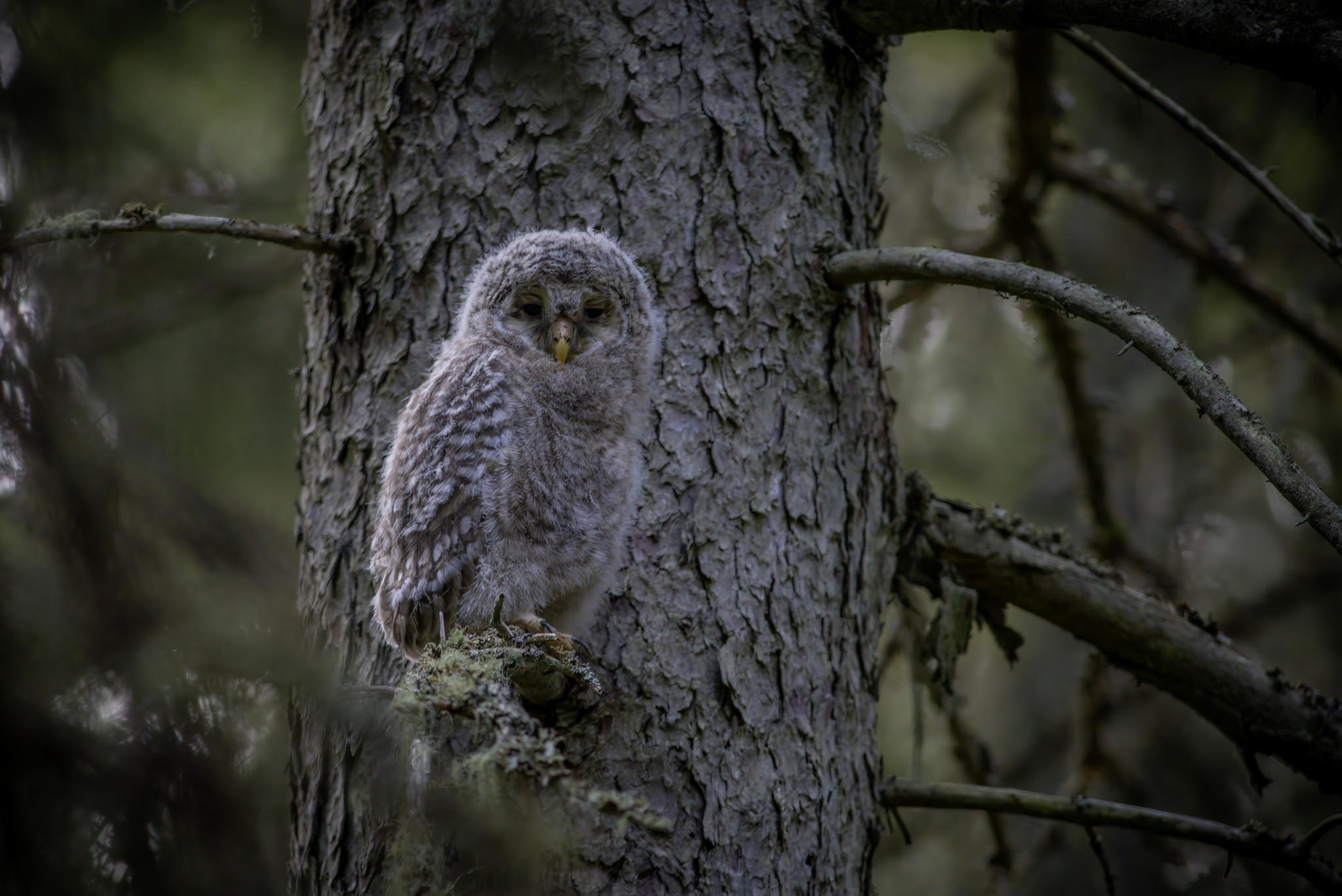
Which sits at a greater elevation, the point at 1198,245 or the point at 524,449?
the point at 1198,245

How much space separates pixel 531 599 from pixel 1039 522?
4975mm

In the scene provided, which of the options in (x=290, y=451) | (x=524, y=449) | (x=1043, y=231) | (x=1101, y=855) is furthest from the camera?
(x=290, y=451)

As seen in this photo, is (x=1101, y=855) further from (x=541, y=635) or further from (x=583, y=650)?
(x=541, y=635)

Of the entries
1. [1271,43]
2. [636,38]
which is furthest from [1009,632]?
[636,38]

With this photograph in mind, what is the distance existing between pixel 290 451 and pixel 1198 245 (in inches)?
154

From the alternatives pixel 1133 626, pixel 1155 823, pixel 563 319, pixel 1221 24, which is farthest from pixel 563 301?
pixel 1155 823

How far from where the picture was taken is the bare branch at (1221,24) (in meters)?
1.86

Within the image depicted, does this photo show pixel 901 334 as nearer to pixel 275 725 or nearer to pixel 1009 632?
pixel 1009 632

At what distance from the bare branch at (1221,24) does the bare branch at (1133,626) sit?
4.30 feet

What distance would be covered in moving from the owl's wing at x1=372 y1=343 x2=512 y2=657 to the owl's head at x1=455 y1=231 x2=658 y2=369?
0.24 m

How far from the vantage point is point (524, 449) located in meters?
2.35

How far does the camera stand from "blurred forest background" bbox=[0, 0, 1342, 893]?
1294 millimetres

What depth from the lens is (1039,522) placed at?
6.39m

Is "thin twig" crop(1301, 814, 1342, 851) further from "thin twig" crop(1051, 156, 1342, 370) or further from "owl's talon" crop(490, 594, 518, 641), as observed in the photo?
"owl's talon" crop(490, 594, 518, 641)
